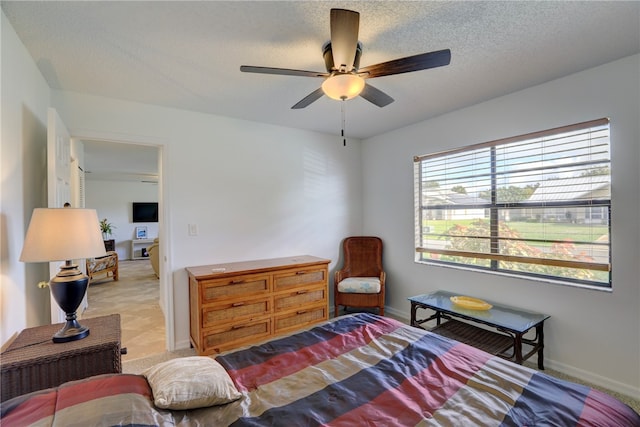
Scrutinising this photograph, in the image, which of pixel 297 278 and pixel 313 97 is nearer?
pixel 313 97

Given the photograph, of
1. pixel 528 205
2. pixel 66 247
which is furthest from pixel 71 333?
pixel 528 205

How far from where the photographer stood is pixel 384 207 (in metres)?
4.07

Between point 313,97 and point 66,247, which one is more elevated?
point 313,97

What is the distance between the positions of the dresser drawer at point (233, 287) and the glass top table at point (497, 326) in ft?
5.07

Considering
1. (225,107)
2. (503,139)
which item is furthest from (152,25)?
(503,139)

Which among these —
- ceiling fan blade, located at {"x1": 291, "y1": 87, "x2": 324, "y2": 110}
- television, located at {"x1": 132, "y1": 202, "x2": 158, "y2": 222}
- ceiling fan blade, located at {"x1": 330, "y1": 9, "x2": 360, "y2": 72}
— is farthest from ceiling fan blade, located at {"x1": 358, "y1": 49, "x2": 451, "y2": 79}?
television, located at {"x1": 132, "y1": 202, "x2": 158, "y2": 222}

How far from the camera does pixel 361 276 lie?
403cm

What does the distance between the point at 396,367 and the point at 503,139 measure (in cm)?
241

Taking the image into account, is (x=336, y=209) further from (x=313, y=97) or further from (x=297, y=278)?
(x=313, y=97)

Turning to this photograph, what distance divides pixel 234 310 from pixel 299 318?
2.41ft

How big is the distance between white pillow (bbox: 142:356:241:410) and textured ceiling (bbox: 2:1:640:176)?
174cm

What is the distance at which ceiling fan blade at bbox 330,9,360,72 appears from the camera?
135 centimetres

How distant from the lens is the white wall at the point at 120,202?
8539 mm

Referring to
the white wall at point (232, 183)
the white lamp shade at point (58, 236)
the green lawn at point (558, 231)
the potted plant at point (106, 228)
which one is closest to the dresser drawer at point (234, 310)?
the white wall at point (232, 183)
